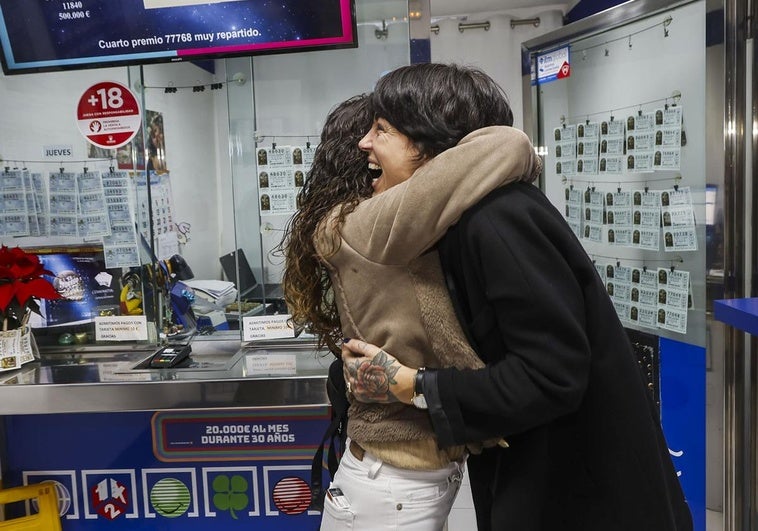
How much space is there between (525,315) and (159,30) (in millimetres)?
1720

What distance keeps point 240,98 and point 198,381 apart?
1.09 m

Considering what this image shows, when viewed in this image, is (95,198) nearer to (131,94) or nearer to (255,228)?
(131,94)

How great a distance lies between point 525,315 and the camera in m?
0.94

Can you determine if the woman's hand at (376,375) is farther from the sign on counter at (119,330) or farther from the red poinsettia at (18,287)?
the sign on counter at (119,330)

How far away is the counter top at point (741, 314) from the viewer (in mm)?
1315

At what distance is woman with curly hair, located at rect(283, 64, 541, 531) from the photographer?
97 centimetres

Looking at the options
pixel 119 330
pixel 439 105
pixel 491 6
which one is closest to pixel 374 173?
pixel 439 105

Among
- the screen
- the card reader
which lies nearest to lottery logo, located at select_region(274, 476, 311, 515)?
the card reader

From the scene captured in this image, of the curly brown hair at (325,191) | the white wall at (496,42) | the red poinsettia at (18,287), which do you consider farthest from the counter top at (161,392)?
the white wall at (496,42)

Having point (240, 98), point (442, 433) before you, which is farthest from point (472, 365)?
point (240, 98)

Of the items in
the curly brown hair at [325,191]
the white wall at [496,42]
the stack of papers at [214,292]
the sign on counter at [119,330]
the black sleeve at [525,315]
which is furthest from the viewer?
the white wall at [496,42]

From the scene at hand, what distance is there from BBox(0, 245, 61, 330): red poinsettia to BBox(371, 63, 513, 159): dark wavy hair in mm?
1540

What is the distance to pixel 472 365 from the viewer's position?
105 centimetres

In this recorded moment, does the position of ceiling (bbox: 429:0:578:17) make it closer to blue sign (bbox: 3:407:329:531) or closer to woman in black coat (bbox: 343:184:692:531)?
blue sign (bbox: 3:407:329:531)
